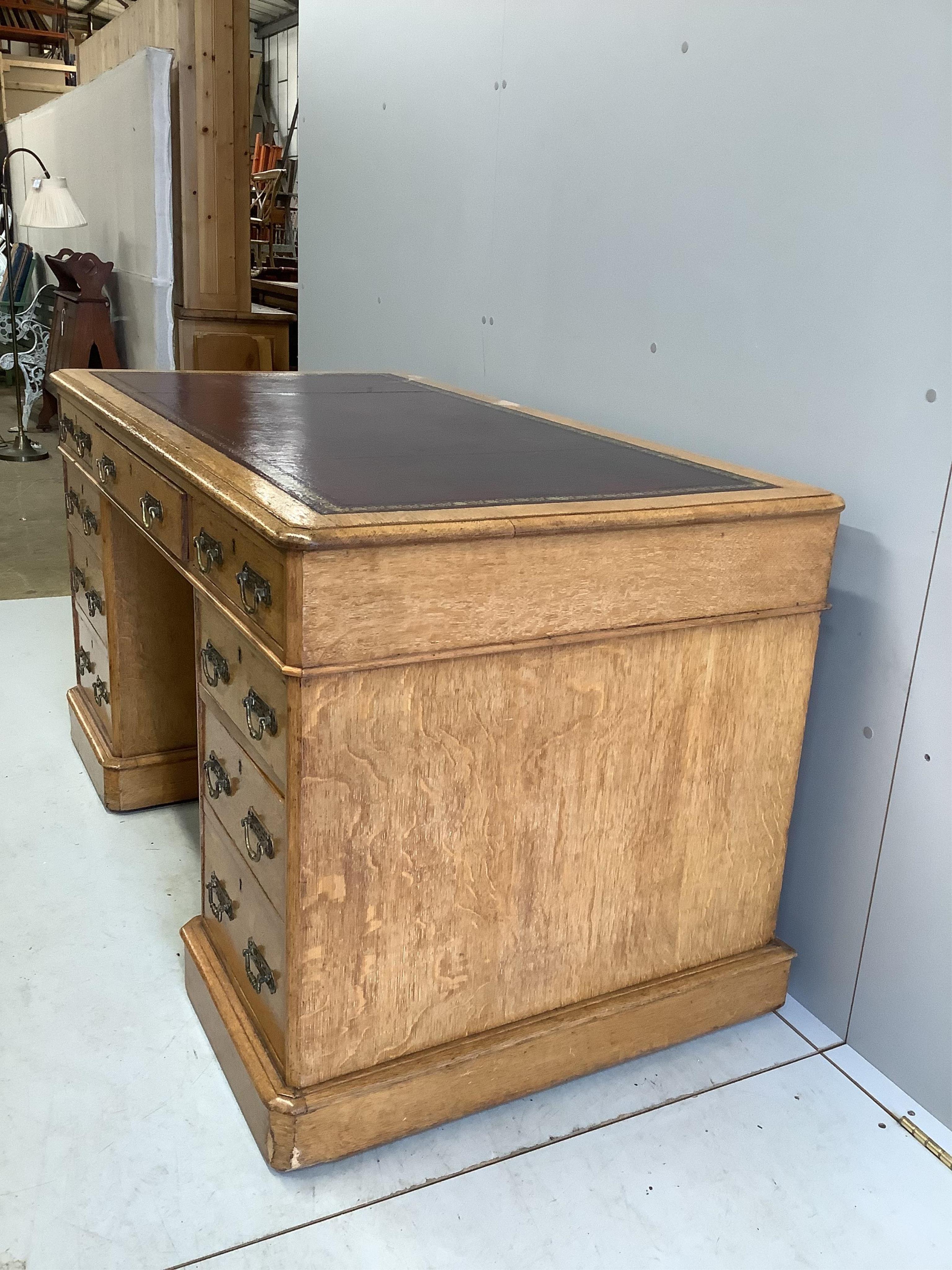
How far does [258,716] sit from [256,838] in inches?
6.9

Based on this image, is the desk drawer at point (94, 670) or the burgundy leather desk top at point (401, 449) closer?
the burgundy leather desk top at point (401, 449)

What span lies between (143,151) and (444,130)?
3.41 m

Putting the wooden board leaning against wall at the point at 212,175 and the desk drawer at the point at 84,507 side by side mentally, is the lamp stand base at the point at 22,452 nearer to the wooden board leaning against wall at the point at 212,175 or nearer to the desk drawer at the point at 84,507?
the wooden board leaning against wall at the point at 212,175

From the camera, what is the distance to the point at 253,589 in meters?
1.18

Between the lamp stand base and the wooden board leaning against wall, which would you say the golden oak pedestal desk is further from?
the lamp stand base

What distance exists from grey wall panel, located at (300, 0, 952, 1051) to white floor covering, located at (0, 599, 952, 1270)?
0.76 feet

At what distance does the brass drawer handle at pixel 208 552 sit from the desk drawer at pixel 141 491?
8cm

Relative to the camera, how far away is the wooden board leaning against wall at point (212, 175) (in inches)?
190

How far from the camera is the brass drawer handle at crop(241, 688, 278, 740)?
3.98ft

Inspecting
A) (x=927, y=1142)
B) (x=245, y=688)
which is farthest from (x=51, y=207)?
(x=927, y=1142)

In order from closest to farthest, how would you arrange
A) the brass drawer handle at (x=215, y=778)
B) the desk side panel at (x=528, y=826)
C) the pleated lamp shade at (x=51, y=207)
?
the desk side panel at (x=528, y=826) < the brass drawer handle at (x=215, y=778) < the pleated lamp shade at (x=51, y=207)

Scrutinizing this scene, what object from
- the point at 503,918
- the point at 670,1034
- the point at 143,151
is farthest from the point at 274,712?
the point at 143,151

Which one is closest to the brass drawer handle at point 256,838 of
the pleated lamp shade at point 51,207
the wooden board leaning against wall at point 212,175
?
the wooden board leaning against wall at point 212,175

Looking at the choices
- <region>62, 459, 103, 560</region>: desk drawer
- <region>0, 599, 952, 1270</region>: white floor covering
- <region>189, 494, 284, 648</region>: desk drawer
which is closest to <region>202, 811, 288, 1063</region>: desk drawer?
<region>0, 599, 952, 1270</region>: white floor covering
